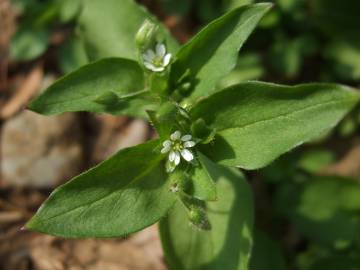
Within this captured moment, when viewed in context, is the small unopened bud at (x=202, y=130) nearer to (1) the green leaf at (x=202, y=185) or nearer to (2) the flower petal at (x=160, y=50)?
(1) the green leaf at (x=202, y=185)

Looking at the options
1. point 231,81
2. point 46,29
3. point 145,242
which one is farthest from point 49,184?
point 231,81

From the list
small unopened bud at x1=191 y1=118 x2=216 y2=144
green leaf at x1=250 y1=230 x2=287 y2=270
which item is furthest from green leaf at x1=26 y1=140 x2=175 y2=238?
green leaf at x1=250 y1=230 x2=287 y2=270

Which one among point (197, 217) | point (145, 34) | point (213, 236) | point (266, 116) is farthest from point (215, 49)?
point (213, 236)

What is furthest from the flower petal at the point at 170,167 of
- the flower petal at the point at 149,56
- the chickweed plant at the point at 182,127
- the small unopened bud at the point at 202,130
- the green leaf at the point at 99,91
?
the flower petal at the point at 149,56

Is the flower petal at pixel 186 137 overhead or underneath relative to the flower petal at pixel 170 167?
overhead

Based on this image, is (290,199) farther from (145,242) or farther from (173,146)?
(173,146)

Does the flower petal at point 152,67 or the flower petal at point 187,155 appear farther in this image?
the flower petal at point 152,67
